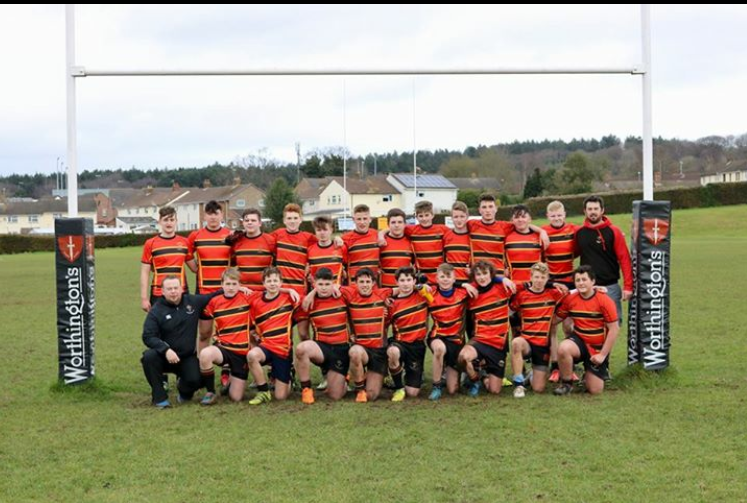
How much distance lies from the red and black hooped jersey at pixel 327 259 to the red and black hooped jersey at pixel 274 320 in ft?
1.35

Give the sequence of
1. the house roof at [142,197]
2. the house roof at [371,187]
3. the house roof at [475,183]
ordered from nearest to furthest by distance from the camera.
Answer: the house roof at [371,187]
the house roof at [475,183]
the house roof at [142,197]

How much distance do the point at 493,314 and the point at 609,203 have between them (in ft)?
128

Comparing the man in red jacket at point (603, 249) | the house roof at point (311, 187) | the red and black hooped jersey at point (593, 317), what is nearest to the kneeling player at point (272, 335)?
the red and black hooped jersey at point (593, 317)

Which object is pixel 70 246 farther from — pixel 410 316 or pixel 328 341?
pixel 410 316

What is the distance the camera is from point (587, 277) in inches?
255

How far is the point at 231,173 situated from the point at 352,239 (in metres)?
85.4

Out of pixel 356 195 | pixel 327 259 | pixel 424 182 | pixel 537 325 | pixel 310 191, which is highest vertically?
pixel 310 191

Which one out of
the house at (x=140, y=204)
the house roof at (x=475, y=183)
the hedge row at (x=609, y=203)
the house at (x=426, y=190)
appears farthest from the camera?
the house at (x=140, y=204)

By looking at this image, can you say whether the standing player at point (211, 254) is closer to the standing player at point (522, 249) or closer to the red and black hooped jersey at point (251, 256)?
the red and black hooped jersey at point (251, 256)

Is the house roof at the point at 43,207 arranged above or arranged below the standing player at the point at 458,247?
above

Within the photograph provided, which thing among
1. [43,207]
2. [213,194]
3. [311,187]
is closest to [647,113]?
[311,187]

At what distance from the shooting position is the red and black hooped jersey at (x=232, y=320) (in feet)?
21.8

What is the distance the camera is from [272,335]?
6621 millimetres

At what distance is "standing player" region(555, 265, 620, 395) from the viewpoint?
255 inches
